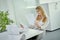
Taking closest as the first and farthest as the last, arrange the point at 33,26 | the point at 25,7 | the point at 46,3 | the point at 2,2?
the point at 33,26 < the point at 2,2 < the point at 25,7 < the point at 46,3

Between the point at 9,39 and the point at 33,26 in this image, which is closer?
the point at 9,39

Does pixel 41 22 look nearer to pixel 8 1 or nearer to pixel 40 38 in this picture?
pixel 40 38

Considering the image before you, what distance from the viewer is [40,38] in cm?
278

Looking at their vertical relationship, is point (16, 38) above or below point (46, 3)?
below

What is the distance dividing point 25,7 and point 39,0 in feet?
2.02

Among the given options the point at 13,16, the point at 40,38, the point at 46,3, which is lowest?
the point at 40,38

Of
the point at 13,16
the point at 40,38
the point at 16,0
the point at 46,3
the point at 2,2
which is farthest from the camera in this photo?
the point at 46,3

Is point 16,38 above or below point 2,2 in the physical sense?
below

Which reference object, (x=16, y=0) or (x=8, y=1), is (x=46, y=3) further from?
(x=8, y=1)

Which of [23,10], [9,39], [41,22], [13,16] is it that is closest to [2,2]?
[13,16]

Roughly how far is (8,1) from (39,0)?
1.38 meters

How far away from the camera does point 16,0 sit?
4.39 metres

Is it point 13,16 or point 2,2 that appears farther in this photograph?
point 13,16

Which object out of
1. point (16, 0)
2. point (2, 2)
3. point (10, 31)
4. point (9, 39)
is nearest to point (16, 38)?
point (9, 39)
